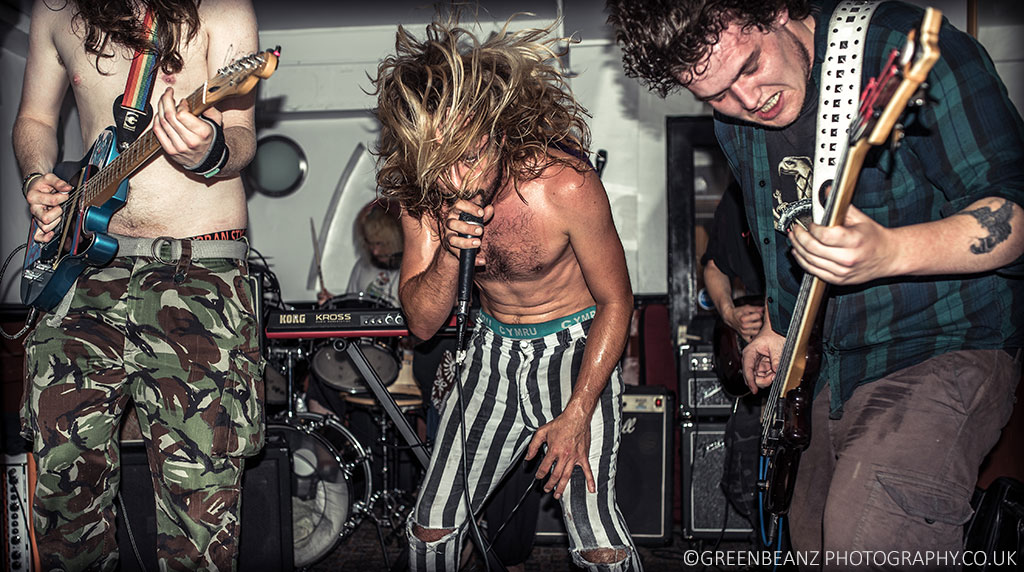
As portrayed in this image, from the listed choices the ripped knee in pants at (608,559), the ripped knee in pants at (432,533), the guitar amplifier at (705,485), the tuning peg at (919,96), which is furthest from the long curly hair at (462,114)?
the guitar amplifier at (705,485)

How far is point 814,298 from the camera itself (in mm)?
1560

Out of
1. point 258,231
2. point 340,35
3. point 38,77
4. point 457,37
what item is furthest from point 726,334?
point 258,231

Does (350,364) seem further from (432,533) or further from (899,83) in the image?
(899,83)

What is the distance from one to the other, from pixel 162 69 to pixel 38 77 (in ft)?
1.56

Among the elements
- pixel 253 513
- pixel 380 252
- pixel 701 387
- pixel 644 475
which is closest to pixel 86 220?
pixel 253 513

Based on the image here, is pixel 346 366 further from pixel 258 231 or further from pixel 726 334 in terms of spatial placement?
pixel 258 231

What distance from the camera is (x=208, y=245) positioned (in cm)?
209

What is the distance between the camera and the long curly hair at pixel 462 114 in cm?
216

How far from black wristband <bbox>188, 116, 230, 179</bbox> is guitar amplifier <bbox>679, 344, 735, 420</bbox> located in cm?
249

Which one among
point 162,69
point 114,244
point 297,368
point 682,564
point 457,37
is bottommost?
point 682,564

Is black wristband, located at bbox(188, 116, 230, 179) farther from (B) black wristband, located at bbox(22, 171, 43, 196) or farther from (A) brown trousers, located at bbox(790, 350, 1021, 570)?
(A) brown trousers, located at bbox(790, 350, 1021, 570)

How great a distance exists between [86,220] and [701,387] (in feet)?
9.05

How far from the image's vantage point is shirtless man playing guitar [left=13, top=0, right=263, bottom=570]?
1.97m

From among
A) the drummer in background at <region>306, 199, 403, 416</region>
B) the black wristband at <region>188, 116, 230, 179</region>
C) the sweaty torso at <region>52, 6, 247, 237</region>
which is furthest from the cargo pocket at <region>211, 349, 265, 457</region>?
the drummer in background at <region>306, 199, 403, 416</region>
